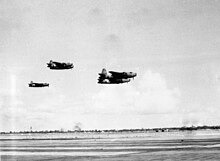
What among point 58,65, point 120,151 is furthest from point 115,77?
point 120,151

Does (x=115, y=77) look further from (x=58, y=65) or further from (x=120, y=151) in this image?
(x=120, y=151)

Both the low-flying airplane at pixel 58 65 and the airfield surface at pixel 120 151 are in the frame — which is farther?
the low-flying airplane at pixel 58 65

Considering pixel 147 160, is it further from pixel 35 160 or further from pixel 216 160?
pixel 35 160

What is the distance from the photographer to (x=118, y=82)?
94.9 metres

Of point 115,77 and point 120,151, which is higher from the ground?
point 115,77

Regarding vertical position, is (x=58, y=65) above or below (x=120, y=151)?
above

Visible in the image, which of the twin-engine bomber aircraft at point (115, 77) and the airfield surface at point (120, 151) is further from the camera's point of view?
the twin-engine bomber aircraft at point (115, 77)

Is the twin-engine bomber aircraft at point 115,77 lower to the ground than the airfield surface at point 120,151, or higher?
higher

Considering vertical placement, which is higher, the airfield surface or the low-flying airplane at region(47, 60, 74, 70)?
the low-flying airplane at region(47, 60, 74, 70)

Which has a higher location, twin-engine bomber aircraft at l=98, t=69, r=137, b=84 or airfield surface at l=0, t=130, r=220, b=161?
twin-engine bomber aircraft at l=98, t=69, r=137, b=84

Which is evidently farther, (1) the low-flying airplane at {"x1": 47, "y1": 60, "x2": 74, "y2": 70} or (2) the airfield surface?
(1) the low-flying airplane at {"x1": 47, "y1": 60, "x2": 74, "y2": 70}

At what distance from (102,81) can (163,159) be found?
58.4 m

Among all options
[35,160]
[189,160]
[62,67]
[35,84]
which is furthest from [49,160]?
[35,84]

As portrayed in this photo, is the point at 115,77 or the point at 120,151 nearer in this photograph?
the point at 120,151
